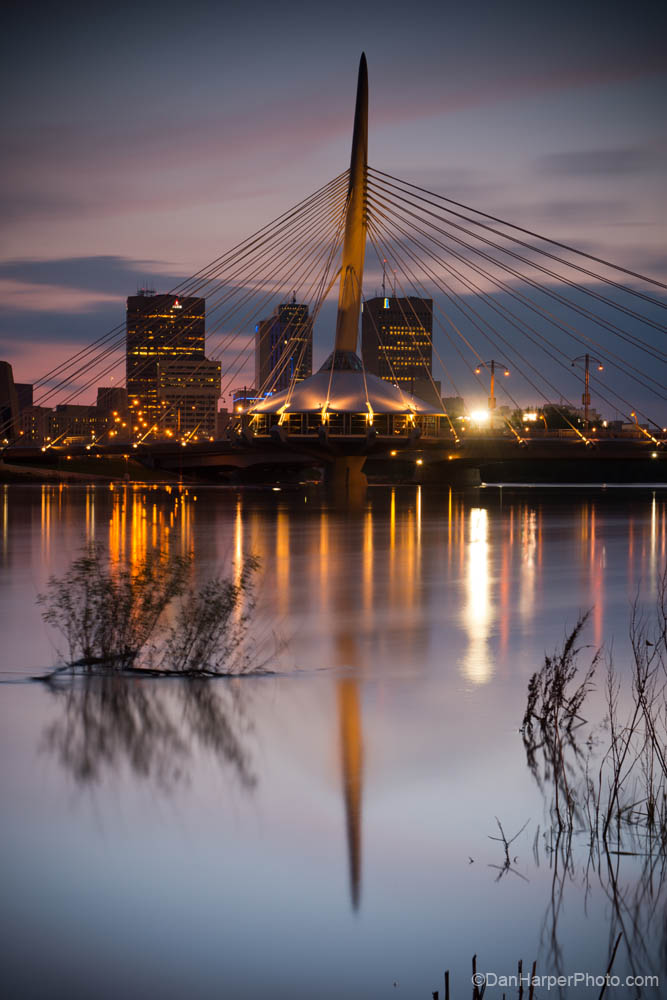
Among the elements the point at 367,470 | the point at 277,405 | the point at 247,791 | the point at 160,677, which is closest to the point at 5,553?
the point at 160,677

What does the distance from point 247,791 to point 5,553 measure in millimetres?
28283

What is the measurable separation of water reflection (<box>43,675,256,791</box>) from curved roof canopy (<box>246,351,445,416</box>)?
204 feet

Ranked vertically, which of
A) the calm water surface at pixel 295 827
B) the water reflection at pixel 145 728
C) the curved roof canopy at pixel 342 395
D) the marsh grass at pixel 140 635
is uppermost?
the curved roof canopy at pixel 342 395

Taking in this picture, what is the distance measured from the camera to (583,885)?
7891 mm

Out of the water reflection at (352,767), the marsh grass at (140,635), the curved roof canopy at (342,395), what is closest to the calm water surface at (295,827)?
the water reflection at (352,767)

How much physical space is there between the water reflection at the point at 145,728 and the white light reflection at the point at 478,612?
14.5 feet

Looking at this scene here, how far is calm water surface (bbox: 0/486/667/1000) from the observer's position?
687 centimetres

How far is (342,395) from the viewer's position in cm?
7812

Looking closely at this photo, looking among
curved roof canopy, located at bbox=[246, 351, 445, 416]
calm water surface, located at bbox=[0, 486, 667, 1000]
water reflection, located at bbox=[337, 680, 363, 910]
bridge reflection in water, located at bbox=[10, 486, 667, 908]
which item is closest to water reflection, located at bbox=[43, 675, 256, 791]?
calm water surface, located at bbox=[0, 486, 667, 1000]

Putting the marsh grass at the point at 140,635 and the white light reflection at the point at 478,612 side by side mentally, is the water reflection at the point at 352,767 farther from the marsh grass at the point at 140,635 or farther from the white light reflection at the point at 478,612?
the white light reflection at the point at 478,612

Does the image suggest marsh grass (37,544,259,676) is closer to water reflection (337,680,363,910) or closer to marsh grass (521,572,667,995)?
water reflection (337,680,363,910)

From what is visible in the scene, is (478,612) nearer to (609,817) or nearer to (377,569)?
(377,569)

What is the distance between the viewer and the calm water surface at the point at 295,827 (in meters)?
6.87

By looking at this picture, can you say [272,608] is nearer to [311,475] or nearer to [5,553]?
[5,553]
